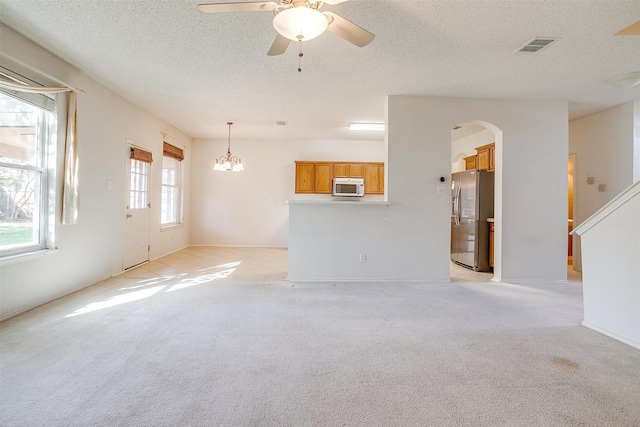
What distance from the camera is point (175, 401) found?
1.58 metres

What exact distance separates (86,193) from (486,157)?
6.16m

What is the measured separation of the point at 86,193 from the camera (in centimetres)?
369

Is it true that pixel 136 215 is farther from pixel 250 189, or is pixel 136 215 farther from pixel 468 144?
pixel 468 144

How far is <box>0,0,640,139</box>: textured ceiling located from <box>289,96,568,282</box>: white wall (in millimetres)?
298

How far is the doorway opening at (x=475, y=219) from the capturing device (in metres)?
4.91

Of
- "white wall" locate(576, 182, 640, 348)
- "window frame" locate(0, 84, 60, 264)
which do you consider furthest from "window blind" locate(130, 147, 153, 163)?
"white wall" locate(576, 182, 640, 348)

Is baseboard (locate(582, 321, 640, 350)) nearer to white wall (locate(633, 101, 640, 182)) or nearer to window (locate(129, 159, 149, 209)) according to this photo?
white wall (locate(633, 101, 640, 182))

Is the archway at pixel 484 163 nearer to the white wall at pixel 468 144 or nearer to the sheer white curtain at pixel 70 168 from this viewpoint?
the white wall at pixel 468 144

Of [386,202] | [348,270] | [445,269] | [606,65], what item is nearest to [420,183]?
[386,202]

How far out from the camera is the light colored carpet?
150 centimetres

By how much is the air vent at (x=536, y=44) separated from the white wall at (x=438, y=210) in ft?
4.44

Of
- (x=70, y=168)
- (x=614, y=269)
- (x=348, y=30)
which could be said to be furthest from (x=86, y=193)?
(x=614, y=269)

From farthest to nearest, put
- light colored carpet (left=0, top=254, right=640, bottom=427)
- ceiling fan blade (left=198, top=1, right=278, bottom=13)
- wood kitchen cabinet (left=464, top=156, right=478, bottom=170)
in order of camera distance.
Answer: wood kitchen cabinet (left=464, top=156, right=478, bottom=170) → ceiling fan blade (left=198, top=1, right=278, bottom=13) → light colored carpet (left=0, top=254, right=640, bottom=427)

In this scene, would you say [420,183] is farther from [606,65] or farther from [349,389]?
[349,389]
